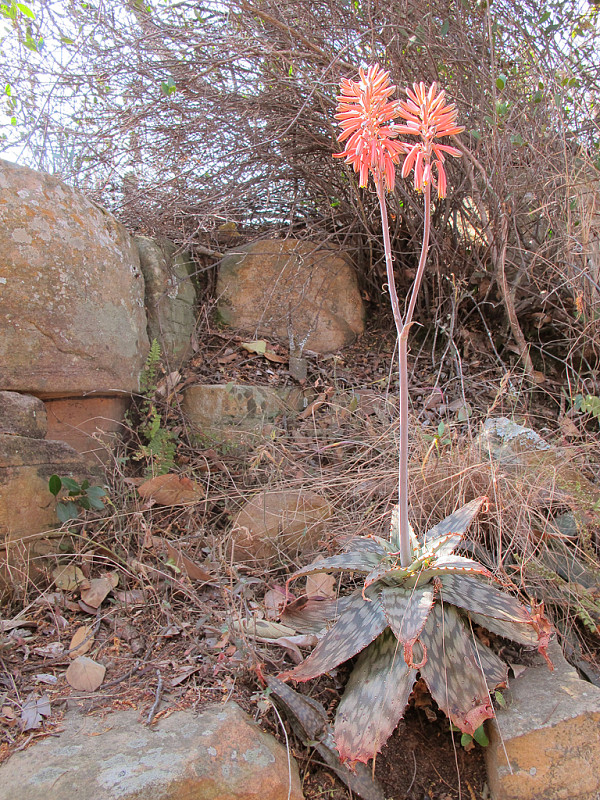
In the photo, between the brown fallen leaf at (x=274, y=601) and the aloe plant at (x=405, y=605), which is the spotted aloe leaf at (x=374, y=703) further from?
the brown fallen leaf at (x=274, y=601)

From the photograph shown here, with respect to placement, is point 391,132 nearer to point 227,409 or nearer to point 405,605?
point 405,605

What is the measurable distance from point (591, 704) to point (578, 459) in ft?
4.42

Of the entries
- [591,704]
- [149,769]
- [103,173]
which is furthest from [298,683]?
[103,173]

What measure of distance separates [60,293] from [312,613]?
185 centimetres

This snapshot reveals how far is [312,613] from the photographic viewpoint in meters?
2.03

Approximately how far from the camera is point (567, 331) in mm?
3805

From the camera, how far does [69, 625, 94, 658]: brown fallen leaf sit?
77.2 inches

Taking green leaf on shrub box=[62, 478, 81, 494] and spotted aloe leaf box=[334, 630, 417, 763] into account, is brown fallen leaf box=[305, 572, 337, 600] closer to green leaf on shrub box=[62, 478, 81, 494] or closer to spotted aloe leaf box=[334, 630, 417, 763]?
spotted aloe leaf box=[334, 630, 417, 763]

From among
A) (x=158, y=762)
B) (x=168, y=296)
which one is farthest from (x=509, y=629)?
(x=168, y=296)

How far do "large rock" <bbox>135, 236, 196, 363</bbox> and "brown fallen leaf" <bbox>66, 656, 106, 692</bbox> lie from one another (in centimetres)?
197

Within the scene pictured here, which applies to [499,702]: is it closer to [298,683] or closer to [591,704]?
[591,704]

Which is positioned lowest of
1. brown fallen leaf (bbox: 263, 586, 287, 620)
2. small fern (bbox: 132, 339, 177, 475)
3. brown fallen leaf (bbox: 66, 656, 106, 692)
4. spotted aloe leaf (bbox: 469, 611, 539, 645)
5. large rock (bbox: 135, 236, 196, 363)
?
brown fallen leaf (bbox: 66, 656, 106, 692)

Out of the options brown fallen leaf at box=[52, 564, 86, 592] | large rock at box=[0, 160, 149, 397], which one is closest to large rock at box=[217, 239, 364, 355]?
large rock at box=[0, 160, 149, 397]

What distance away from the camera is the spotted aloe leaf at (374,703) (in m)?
1.48
